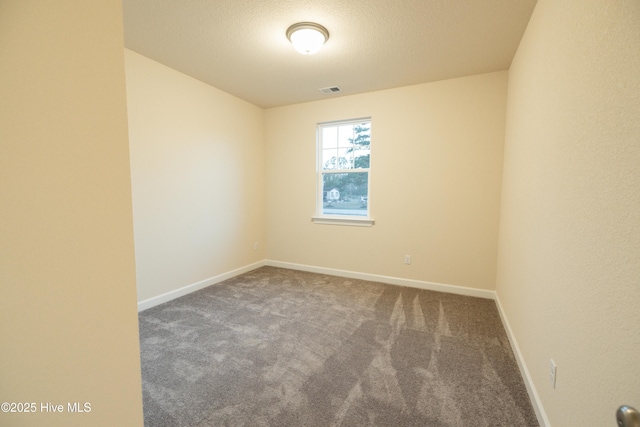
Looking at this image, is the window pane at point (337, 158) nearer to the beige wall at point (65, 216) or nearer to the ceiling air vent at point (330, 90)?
the ceiling air vent at point (330, 90)

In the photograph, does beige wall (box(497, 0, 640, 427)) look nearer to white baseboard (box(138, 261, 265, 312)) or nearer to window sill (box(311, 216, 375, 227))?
window sill (box(311, 216, 375, 227))

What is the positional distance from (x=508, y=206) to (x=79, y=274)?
10.4 ft

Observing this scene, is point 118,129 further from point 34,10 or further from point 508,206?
point 508,206

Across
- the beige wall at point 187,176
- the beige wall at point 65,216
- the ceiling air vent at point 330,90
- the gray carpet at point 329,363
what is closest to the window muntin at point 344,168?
the ceiling air vent at point 330,90

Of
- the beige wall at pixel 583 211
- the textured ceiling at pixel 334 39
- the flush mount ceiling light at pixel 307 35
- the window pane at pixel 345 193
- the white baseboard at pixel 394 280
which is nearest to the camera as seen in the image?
the beige wall at pixel 583 211

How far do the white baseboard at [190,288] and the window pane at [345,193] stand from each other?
1614 millimetres

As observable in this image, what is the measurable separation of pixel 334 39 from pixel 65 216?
2.42 m

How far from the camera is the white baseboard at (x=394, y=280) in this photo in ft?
10.3

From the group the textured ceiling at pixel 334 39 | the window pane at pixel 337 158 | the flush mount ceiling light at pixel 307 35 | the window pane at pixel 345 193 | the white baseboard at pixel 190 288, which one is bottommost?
the white baseboard at pixel 190 288

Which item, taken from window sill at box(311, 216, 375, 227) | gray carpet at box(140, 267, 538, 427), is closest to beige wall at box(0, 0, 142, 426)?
gray carpet at box(140, 267, 538, 427)

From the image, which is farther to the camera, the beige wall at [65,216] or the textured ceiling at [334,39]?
the textured ceiling at [334,39]

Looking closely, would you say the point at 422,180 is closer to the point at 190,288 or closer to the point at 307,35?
the point at 307,35

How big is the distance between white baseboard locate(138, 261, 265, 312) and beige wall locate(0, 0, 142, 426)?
2188 mm

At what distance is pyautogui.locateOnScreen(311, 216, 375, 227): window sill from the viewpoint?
3.69m
